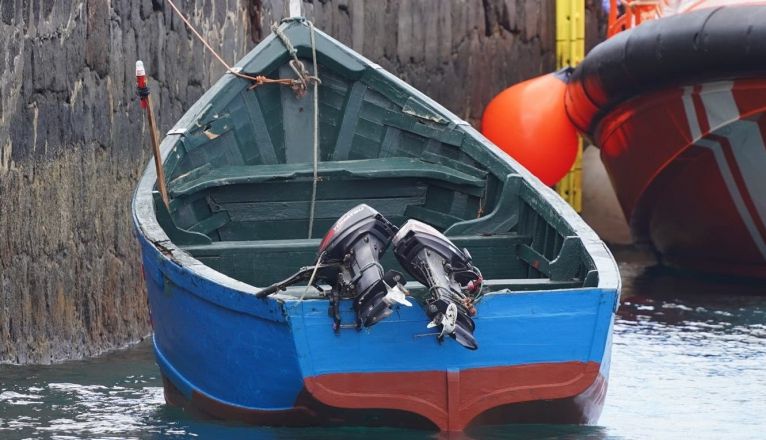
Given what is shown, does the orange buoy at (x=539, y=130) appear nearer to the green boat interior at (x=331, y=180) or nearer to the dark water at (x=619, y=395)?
the dark water at (x=619, y=395)

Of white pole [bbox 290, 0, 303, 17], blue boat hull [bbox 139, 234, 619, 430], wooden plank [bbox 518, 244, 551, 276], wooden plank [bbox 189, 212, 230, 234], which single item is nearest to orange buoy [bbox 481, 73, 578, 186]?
white pole [bbox 290, 0, 303, 17]

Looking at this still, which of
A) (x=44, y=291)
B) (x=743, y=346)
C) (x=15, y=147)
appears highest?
(x=15, y=147)

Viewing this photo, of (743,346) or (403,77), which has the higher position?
(403,77)

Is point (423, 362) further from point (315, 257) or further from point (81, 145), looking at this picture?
point (81, 145)

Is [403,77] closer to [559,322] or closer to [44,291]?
[44,291]

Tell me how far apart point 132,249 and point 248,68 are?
1186mm

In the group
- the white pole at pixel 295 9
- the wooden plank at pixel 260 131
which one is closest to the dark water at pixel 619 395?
the wooden plank at pixel 260 131

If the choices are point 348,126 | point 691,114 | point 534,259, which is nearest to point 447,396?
point 534,259

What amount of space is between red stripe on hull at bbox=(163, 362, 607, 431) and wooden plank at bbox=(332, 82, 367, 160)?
2.81 m

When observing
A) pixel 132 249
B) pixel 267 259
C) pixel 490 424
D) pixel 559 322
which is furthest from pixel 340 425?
pixel 132 249

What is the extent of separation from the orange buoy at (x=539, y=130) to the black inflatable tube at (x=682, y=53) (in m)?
1.44

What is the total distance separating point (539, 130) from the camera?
452 inches

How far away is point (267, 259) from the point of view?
641 centimetres

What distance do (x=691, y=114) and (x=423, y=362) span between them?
5.01 m
